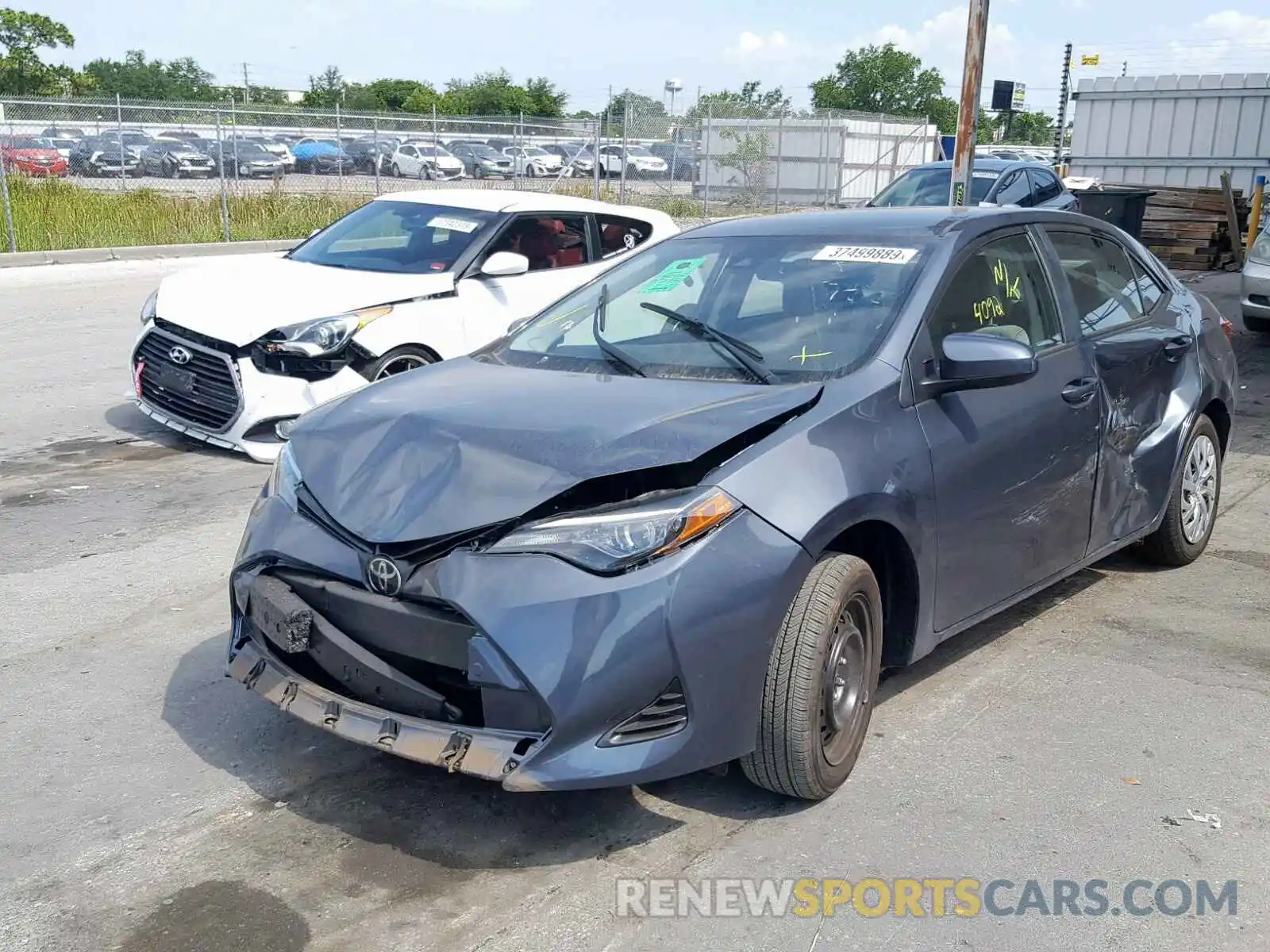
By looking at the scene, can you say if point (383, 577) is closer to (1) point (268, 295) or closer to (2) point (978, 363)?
(2) point (978, 363)

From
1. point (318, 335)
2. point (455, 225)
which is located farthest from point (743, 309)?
point (455, 225)

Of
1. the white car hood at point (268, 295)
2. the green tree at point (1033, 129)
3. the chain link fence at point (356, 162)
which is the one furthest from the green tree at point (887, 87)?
the white car hood at point (268, 295)

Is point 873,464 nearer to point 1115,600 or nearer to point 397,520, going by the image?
point 397,520

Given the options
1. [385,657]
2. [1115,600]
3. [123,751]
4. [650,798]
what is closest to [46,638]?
[123,751]

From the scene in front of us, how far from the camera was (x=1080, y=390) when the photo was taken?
4.67 metres

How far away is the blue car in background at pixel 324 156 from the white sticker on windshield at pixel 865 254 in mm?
22579

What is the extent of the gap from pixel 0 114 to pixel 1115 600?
713 inches

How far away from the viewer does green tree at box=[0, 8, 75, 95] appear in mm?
56875

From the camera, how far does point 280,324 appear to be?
7363 mm

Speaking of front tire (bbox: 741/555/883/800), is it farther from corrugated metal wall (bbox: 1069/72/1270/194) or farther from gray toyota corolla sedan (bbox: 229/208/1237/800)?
corrugated metal wall (bbox: 1069/72/1270/194)

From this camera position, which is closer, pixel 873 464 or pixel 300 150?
pixel 873 464

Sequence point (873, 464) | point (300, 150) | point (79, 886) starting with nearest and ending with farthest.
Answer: point (79, 886) < point (873, 464) < point (300, 150)

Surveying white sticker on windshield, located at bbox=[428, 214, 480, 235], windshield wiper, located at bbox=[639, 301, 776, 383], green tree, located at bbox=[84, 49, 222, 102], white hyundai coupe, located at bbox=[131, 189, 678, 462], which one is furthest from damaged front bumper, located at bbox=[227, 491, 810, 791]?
green tree, located at bbox=[84, 49, 222, 102]

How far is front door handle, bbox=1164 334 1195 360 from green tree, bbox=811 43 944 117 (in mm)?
85685
